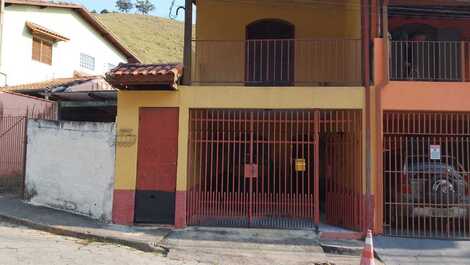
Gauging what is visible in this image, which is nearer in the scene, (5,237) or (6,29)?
(5,237)

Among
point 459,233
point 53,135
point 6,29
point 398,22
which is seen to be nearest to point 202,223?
point 53,135

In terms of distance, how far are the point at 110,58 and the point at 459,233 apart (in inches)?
792

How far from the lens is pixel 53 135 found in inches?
445

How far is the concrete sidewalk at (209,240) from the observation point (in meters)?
8.38

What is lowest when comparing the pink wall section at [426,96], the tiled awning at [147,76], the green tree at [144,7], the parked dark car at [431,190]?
the parked dark car at [431,190]

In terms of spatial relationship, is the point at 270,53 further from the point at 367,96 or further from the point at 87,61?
the point at 87,61

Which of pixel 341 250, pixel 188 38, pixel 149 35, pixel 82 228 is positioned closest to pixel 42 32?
pixel 188 38

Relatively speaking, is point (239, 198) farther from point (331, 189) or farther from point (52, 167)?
point (52, 167)

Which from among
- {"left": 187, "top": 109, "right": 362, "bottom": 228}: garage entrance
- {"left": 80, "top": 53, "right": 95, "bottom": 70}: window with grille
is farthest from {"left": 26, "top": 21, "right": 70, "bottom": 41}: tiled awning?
{"left": 187, "top": 109, "right": 362, "bottom": 228}: garage entrance

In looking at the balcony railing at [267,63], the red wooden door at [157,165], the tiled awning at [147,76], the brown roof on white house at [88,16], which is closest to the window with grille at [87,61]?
the brown roof on white house at [88,16]

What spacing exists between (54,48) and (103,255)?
15.0m

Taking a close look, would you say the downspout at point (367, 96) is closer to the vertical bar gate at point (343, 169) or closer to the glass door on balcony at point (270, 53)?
the vertical bar gate at point (343, 169)

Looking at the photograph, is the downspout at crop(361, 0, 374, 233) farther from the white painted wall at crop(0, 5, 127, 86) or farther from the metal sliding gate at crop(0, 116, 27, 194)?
the white painted wall at crop(0, 5, 127, 86)

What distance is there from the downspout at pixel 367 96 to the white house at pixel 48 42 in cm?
1297
